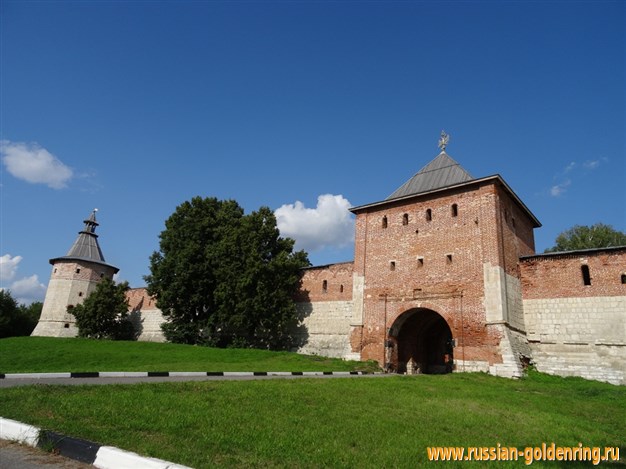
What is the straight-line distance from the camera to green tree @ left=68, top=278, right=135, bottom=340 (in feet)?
105

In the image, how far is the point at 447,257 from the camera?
19078 millimetres

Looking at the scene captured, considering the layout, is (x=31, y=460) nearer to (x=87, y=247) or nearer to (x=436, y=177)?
(x=436, y=177)

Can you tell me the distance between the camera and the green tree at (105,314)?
31.9m

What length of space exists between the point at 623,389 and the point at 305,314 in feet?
48.5

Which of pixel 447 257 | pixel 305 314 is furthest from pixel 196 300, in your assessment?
pixel 447 257

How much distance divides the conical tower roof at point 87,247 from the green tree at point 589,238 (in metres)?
38.5

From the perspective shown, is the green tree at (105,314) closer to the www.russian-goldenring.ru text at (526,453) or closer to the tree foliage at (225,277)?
the tree foliage at (225,277)

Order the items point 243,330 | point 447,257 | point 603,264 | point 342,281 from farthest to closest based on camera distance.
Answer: point 243,330, point 342,281, point 447,257, point 603,264

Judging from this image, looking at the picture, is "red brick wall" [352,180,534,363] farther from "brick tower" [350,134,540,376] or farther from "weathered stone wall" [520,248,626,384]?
"weathered stone wall" [520,248,626,384]

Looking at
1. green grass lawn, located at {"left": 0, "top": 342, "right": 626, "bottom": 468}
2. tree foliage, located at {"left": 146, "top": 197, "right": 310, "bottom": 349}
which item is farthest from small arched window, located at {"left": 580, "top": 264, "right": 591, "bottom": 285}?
tree foliage, located at {"left": 146, "top": 197, "right": 310, "bottom": 349}

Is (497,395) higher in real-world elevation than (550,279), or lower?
lower

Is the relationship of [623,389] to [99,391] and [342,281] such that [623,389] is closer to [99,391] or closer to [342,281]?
[342,281]

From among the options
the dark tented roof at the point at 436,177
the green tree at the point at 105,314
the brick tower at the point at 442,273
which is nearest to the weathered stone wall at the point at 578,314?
the brick tower at the point at 442,273

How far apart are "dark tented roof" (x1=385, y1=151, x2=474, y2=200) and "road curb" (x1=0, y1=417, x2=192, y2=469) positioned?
58.7 feet
